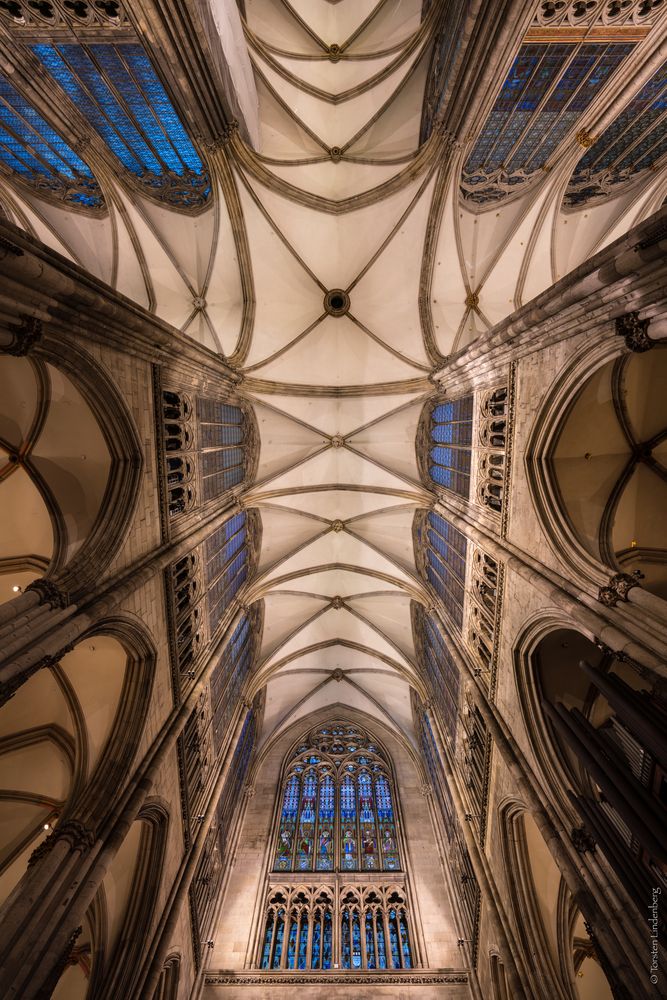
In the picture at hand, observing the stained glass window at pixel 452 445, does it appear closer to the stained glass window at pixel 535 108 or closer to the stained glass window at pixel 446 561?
the stained glass window at pixel 446 561

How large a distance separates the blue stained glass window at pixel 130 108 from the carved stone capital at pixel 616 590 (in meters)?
13.0

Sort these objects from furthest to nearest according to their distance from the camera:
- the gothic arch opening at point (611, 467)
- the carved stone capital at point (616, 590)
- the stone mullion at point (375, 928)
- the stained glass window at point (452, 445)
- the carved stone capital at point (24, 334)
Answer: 1. the stained glass window at point (452, 445)
2. the stone mullion at point (375, 928)
3. the gothic arch opening at point (611, 467)
4. the carved stone capital at point (616, 590)
5. the carved stone capital at point (24, 334)

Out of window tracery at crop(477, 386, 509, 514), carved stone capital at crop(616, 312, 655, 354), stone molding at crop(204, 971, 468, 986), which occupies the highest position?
window tracery at crop(477, 386, 509, 514)

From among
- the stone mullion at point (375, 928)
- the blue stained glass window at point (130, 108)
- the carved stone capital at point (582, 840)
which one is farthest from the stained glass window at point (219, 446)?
the stone mullion at point (375, 928)

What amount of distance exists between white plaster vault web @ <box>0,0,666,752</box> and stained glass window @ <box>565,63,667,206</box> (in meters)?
0.52

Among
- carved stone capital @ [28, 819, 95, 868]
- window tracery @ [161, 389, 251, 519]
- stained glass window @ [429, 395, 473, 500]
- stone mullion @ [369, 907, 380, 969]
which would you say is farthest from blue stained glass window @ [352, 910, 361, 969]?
window tracery @ [161, 389, 251, 519]

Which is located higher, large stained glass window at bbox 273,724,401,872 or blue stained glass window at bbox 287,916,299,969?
large stained glass window at bbox 273,724,401,872

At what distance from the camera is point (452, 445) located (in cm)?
1398

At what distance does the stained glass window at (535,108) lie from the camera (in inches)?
353

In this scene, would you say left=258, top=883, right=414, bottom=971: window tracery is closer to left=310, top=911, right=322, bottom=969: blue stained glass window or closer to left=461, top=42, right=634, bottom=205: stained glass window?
left=310, top=911, right=322, bottom=969: blue stained glass window

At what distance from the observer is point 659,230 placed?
4996 mm

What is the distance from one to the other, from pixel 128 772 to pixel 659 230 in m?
11.0

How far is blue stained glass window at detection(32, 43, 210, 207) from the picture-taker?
8695 mm

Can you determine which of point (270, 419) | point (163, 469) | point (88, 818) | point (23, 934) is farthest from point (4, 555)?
point (270, 419)
